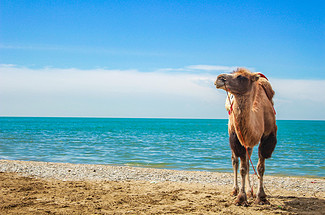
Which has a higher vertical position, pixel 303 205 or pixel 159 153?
pixel 303 205

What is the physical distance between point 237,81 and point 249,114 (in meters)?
0.69

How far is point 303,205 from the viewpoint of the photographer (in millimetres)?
7375

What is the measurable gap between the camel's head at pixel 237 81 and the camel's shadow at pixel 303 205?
2.93 meters

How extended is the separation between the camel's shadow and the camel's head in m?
2.93

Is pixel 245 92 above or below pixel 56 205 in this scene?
above

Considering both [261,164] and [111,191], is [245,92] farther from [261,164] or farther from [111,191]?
[111,191]

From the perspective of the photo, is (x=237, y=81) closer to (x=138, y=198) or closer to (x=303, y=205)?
(x=303, y=205)

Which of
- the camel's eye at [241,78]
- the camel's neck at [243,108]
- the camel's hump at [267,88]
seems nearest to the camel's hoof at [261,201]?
the camel's neck at [243,108]

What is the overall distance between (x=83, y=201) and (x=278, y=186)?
6.33 meters

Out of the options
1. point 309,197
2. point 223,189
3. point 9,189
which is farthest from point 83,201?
point 309,197

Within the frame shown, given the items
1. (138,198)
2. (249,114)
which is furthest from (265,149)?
(138,198)


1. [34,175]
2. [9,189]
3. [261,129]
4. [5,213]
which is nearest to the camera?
[5,213]

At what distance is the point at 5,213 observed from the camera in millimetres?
6207

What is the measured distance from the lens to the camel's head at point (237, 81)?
241 inches
